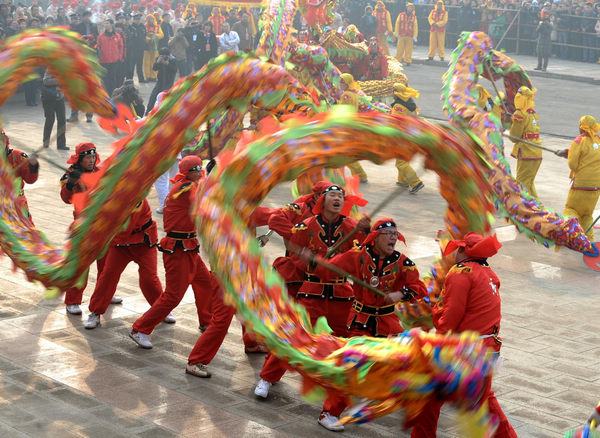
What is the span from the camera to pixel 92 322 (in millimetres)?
9047

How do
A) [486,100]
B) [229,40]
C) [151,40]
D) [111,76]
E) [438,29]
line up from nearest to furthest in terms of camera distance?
[486,100]
[111,76]
[229,40]
[151,40]
[438,29]

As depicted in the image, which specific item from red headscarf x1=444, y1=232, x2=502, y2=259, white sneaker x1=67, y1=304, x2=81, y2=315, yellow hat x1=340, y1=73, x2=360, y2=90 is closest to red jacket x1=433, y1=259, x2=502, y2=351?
red headscarf x1=444, y1=232, x2=502, y2=259

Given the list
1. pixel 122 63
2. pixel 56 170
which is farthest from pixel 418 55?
pixel 56 170

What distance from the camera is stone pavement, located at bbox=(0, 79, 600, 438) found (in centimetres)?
698

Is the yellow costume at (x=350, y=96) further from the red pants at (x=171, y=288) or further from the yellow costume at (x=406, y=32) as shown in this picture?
the yellow costume at (x=406, y=32)

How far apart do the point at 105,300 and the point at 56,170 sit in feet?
23.5

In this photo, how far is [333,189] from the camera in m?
7.60

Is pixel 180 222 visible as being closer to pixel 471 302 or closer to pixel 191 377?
pixel 191 377

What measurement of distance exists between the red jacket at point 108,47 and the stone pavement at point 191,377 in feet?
38.6

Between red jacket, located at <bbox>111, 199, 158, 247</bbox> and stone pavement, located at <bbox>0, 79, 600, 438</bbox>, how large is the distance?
0.85m

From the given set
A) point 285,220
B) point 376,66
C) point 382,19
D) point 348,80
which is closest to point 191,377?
point 285,220

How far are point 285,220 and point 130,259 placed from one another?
191 cm

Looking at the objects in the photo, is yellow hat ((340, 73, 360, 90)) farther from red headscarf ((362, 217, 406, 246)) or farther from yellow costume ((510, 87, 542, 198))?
red headscarf ((362, 217, 406, 246))

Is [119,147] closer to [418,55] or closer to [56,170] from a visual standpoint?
[56,170]
